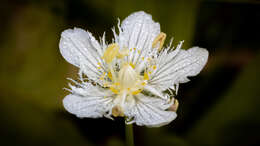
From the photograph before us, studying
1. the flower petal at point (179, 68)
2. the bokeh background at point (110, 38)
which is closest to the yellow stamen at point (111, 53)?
the flower petal at point (179, 68)

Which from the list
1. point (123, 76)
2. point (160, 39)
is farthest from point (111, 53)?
point (160, 39)

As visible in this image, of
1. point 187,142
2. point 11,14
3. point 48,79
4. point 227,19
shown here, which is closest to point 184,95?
point 187,142

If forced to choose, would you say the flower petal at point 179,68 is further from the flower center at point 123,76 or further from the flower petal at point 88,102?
the flower petal at point 88,102

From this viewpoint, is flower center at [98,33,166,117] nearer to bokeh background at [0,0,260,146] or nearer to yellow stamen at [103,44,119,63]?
yellow stamen at [103,44,119,63]

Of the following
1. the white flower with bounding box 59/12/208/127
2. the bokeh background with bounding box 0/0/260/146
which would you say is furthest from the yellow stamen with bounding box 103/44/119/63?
the bokeh background with bounding box 0/0/260/146

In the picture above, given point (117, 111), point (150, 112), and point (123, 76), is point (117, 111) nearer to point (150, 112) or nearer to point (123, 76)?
point (150, 112)

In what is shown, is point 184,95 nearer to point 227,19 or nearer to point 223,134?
point 223,134
